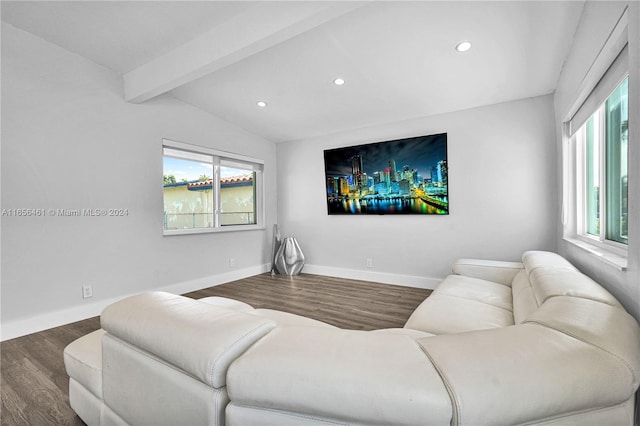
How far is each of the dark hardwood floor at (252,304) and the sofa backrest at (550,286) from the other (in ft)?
3.82

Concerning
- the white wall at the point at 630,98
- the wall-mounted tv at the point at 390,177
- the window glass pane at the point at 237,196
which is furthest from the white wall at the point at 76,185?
the white wall at the point at 630,98

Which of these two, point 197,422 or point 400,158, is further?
point 400,158

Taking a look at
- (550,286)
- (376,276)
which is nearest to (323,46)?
(550,286)

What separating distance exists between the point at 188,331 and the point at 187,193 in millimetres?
3635

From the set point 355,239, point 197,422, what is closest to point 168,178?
point 355,239

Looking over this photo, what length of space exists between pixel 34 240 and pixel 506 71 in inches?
184

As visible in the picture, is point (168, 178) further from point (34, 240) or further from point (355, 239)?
point (355, 239)

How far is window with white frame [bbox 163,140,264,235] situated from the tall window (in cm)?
413

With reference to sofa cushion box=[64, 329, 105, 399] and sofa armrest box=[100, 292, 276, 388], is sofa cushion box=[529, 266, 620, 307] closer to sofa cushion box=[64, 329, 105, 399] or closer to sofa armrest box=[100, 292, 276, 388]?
sofa armrest box=[100, 292, 276, 388]

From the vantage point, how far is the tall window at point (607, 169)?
67.8 inches

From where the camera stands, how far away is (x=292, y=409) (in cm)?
64

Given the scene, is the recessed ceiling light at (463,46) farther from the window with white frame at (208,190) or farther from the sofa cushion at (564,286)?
the window with white frame at (208,190)

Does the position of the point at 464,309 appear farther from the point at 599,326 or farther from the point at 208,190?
the point at 208,190

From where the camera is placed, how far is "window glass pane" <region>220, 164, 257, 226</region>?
14.8ft
